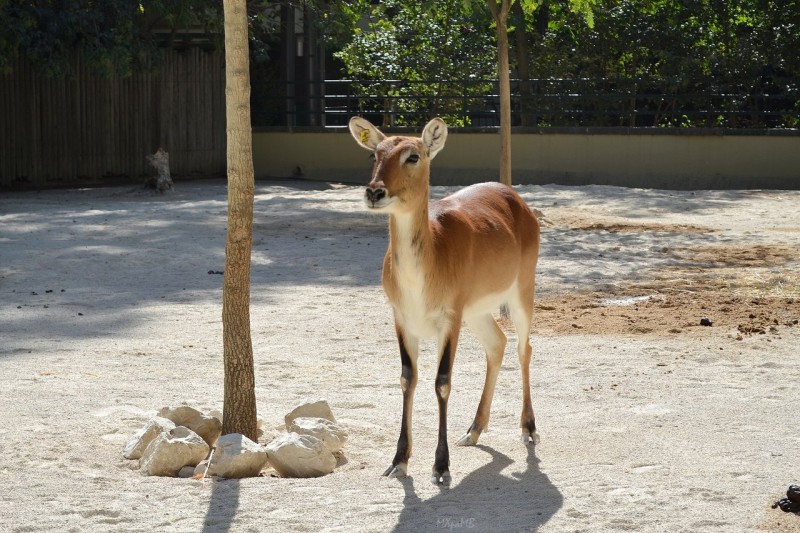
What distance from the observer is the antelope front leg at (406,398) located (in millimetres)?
5430

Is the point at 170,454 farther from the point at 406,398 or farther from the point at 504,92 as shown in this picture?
the point at 504,92

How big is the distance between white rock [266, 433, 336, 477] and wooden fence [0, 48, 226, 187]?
16.3m

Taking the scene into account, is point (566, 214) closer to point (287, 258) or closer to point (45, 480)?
point (287, 258)

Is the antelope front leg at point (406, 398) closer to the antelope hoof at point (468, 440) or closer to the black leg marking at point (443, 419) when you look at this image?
the black leg marking at point (443, 419)

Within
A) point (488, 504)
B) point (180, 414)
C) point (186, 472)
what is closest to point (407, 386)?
point (488, 504)

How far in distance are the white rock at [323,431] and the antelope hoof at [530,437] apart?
999mm

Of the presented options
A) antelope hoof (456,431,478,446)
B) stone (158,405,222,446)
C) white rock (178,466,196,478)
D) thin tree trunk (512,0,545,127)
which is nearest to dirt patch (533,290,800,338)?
antelope hoof (456,431,478,446)

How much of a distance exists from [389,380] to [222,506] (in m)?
2.63

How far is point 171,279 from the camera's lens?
1116 centimetres

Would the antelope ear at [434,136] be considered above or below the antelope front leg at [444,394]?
above

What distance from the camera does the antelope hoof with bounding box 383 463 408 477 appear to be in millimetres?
5395

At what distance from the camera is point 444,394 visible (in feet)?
18.2

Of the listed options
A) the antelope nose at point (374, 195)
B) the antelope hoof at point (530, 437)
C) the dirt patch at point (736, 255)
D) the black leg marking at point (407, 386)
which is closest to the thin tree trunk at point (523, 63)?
the dirt patch at point (736, 255)

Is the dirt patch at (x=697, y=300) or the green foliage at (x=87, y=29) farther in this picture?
the green foliage at (x=87, y=29)
